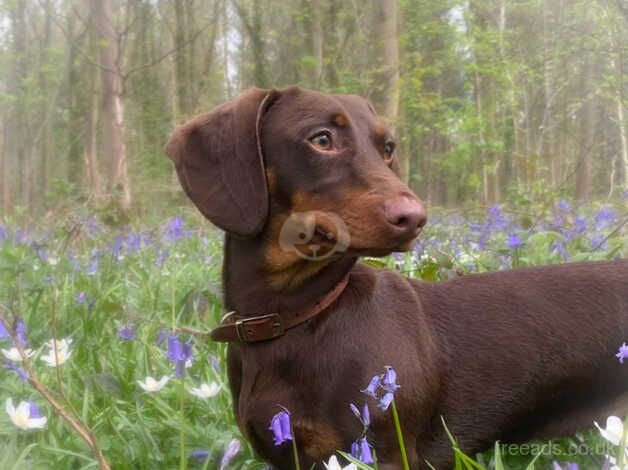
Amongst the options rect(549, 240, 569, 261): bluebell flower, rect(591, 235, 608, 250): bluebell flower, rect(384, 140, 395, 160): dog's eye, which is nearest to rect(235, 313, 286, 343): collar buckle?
rect(384, 140, 395, 160): dog's eye

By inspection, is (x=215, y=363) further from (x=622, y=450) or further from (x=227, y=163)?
(x=622, y=450)

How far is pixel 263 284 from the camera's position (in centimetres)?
227

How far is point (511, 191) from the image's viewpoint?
930 centimetres

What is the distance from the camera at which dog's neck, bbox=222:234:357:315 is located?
2.22m

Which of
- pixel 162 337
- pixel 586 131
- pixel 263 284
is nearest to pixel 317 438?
pixel 263 284

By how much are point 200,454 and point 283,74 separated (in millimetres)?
18602

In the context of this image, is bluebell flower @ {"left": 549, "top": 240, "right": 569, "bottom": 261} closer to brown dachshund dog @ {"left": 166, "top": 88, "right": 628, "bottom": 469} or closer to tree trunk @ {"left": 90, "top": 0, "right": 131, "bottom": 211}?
brown dachshund dog @ {"left": 166, "top": 88, "right": 628, "bottom": 469}

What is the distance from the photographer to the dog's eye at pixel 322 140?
2293mm

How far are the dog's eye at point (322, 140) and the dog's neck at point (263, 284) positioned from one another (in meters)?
0.36

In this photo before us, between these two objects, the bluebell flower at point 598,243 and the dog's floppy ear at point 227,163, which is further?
the bluebell flower at point 598,243

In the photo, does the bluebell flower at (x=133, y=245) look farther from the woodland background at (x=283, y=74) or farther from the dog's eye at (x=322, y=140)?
the dog's eye at (x=322, y=140)

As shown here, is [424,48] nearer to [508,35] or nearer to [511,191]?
[508,35]

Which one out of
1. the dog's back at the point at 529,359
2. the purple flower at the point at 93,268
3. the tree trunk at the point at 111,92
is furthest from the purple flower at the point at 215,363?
the tree trunk at the point at 111,92

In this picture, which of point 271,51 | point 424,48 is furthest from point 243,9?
point 424,48
